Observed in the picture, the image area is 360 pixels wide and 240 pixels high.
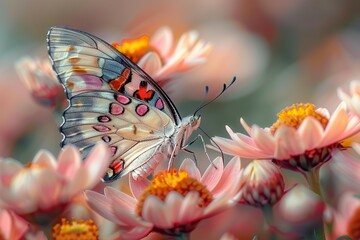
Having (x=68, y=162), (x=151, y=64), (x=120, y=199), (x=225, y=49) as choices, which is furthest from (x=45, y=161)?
(x=225, y=49)

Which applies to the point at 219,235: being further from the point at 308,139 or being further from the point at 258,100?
the point at 258,100

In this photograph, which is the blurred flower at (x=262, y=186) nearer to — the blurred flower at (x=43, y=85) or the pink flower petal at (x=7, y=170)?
the pink flower petal at (x=7, y=170)

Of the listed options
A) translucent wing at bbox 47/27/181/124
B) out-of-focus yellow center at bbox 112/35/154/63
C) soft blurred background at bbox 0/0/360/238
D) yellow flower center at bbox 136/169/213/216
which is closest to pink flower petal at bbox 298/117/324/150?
yellow flower center at bbox 136/169/213/216

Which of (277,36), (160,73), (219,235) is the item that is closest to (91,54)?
(160,73)

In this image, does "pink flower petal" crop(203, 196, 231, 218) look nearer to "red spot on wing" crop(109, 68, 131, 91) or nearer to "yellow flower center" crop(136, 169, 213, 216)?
"yellow flower center" crop(136, 169, 213, 216)

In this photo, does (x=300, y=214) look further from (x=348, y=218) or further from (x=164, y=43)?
(x=164, y=43)

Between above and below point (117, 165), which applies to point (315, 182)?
above

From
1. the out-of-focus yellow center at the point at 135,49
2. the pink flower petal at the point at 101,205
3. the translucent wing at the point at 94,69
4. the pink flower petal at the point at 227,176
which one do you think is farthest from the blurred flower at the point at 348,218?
the out-of-focus yellow center at the point at 135,49
